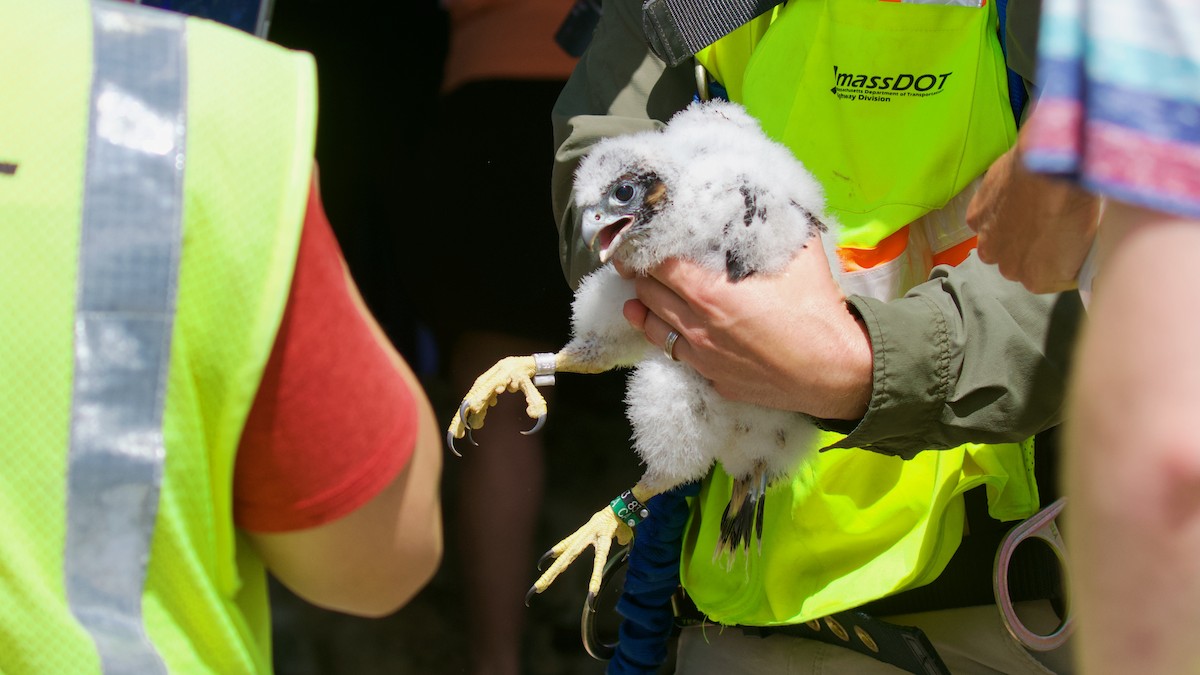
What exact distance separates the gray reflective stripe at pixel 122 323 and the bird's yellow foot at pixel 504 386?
0.95 metres

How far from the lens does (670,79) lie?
A: 1.80 metres

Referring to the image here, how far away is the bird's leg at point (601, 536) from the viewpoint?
181 cm

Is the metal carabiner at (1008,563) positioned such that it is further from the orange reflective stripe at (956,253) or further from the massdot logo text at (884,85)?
the massdot logo text at (884,85)

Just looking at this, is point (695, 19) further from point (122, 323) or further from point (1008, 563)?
point (122, 323)

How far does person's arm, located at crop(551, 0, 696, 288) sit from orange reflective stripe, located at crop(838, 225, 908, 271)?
1.21ft

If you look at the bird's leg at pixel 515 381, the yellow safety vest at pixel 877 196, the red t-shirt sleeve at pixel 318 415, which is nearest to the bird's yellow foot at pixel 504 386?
the bird's leg at pixel 515 381

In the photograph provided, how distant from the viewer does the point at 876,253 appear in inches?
65.7

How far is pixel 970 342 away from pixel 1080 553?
67 centimetres

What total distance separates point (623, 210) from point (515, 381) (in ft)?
1.25

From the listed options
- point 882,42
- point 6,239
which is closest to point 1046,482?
point 882,42

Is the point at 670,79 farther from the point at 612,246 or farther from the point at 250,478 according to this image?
the point at 250,478

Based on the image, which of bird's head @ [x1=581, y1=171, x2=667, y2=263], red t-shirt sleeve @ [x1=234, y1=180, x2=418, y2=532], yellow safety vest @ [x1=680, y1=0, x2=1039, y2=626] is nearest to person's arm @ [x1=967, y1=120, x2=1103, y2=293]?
yellow safety vest @ [x1=680, y1=0, x2=1039, y2=626]

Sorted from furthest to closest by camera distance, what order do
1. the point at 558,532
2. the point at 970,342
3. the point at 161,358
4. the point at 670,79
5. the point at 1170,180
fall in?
the point at 558,532, the point at 670,79, the point at 970,342, the point at 161,358, the point at 1170,180

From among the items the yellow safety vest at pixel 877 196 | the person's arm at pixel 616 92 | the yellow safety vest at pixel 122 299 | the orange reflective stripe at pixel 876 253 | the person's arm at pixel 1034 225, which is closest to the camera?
the yellow safety vest at pixel 122 299
